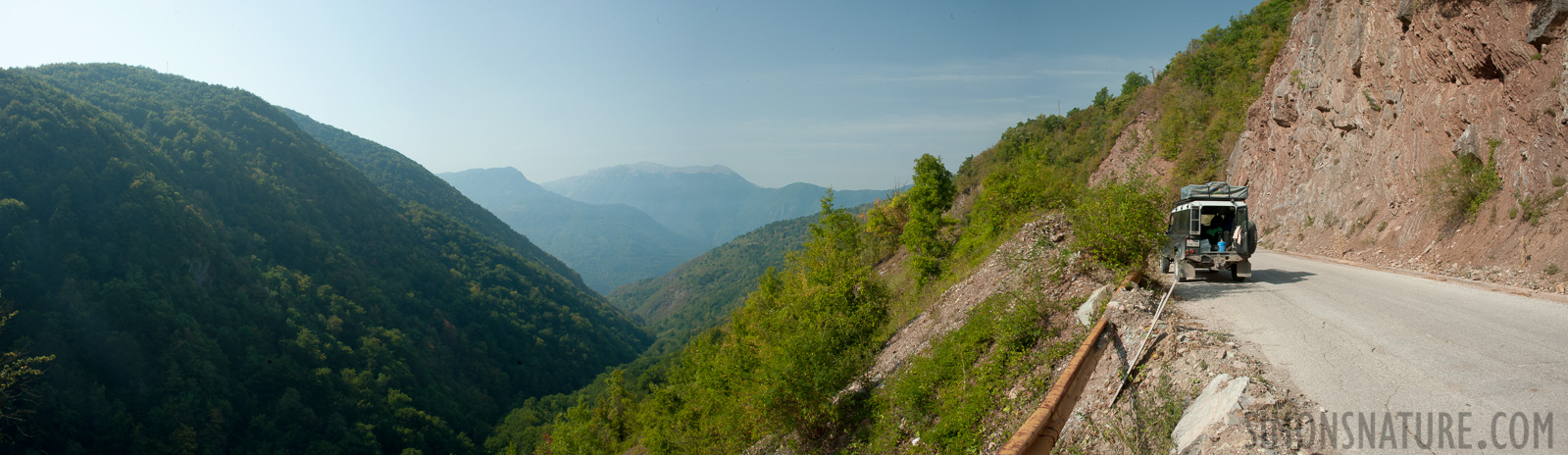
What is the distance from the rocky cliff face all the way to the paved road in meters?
3.52

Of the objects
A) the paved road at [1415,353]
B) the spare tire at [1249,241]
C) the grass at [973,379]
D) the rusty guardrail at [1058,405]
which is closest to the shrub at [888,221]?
the spare tire at [1249,241]

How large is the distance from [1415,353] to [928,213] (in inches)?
753

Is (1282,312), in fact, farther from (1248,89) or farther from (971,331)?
(1248,89)

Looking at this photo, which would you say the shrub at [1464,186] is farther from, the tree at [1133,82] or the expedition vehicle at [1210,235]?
the tree at [1133,82]

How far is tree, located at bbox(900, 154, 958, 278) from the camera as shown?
20.5 metres

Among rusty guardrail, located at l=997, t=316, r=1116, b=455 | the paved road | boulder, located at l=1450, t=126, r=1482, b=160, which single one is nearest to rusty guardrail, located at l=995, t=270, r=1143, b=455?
rusty guardrail, located at l=997, t=316, r=1116, b=455

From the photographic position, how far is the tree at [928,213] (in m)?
20.5

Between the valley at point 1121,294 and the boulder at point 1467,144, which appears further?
the boulder at point 1467,144

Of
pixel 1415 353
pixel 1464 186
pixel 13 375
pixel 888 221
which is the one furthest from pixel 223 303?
pixel 1464 186

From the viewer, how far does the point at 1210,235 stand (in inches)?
459

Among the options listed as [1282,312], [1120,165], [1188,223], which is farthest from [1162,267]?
[1120,165]

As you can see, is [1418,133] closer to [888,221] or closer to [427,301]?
[888,221]

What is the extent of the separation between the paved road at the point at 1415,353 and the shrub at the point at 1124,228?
0.91 m

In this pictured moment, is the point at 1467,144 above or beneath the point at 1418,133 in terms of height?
beneath
